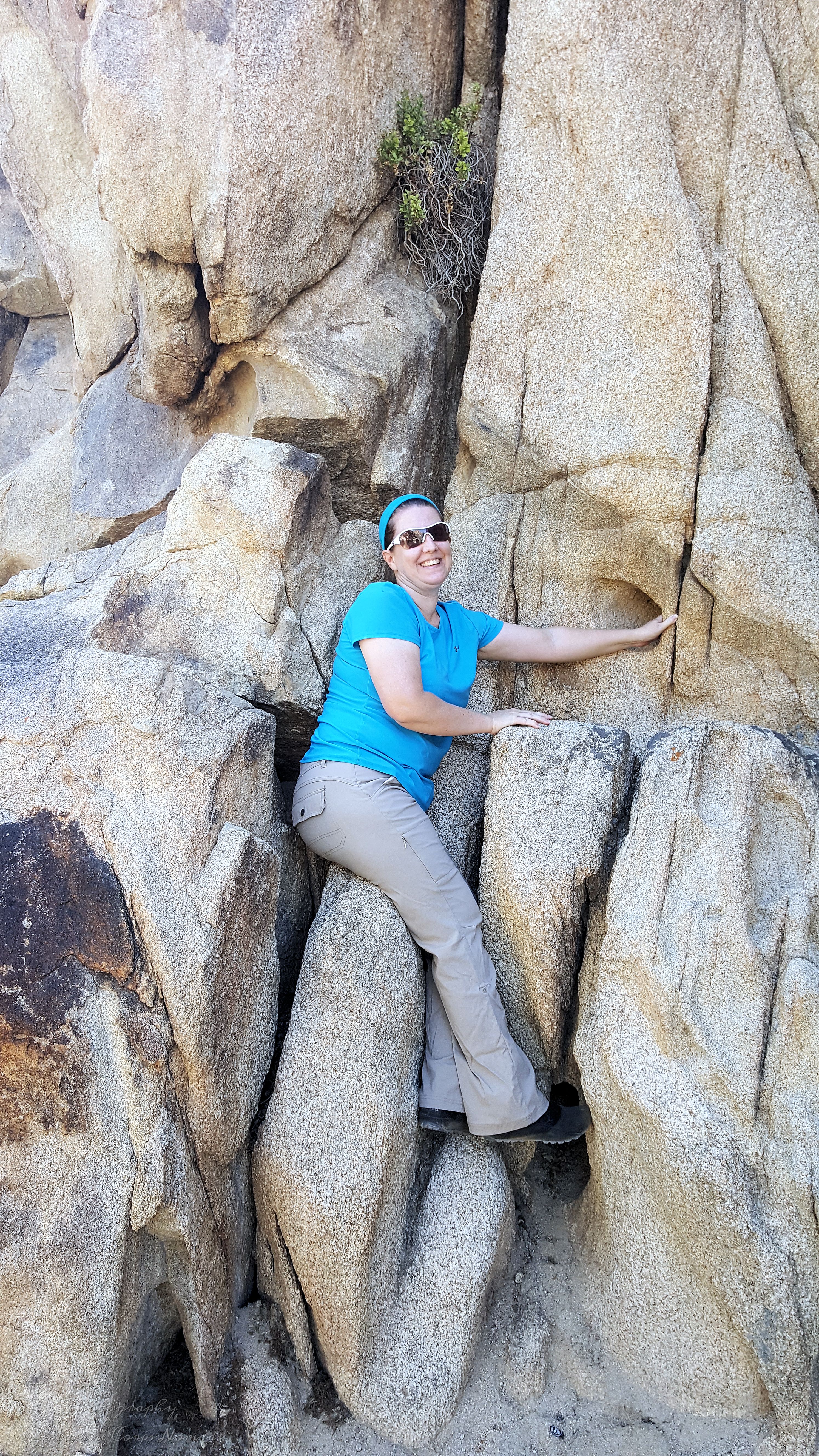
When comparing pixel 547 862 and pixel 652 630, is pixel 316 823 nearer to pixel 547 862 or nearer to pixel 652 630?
pixel 547 862

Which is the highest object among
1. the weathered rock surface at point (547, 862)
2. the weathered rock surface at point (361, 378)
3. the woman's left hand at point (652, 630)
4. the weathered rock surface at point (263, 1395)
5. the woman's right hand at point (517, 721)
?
the weathered rock surface at point (361, 378)

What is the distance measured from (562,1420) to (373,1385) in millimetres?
619

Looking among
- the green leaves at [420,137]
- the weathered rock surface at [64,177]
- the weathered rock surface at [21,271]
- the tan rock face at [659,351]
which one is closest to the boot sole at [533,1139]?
the tan rock face at [659,351]

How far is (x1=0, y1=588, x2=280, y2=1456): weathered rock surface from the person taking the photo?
9.58ft

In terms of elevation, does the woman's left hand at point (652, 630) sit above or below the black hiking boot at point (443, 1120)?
above

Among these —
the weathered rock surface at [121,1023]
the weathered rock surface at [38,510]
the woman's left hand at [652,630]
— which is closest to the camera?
the weathered rock surface at [121,1023]

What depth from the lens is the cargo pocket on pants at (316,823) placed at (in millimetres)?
3395

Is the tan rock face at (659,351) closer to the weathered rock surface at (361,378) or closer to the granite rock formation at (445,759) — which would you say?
the granite rock formation at (445,759)

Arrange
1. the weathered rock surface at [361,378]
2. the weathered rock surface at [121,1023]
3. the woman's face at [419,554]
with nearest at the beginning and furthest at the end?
the weathered rock surface at [121,1023], the woman's face at [419,554], the weathered rock surface at [361,378]

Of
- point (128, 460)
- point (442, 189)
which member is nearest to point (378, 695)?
point (128, 460)

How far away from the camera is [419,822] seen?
343 cm

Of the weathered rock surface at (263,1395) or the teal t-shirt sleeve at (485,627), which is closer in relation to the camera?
the weathered rock surface at (263,1395)

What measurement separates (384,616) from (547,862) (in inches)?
41.1

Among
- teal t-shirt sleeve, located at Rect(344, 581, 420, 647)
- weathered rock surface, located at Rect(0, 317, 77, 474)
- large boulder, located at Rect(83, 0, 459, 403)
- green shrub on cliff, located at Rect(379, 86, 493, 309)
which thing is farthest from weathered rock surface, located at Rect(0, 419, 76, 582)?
teal t-shirt sleeve, located at Rect(344, 581, 420, 647)
